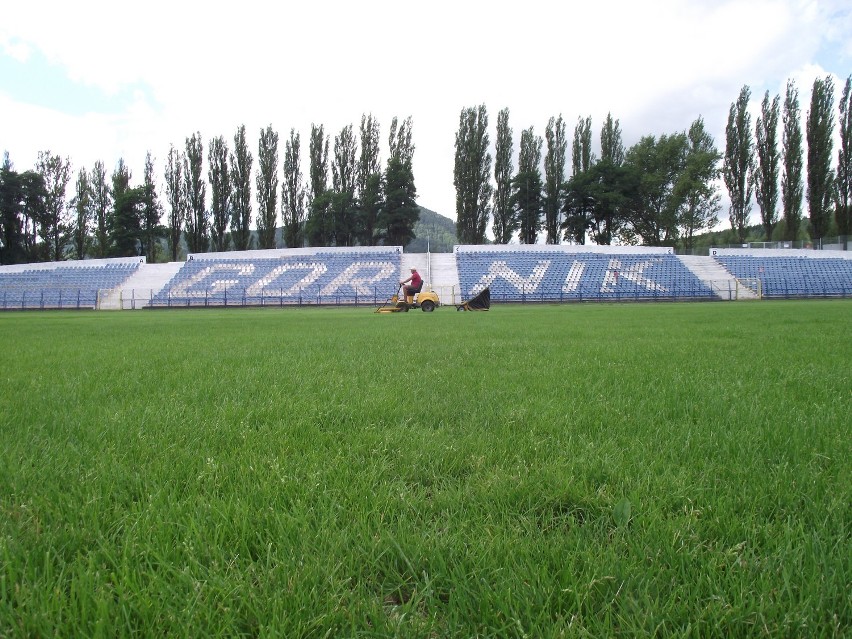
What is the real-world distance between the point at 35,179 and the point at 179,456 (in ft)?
201

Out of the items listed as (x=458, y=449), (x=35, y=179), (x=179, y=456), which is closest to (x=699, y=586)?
(x=458, y=449)

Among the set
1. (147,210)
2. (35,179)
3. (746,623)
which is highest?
(35,179)

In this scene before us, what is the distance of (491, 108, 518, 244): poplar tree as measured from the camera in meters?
48.5

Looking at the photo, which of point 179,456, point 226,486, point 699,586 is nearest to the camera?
point 699,586

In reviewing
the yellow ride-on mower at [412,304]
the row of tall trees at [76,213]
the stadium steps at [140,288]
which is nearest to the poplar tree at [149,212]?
the row of tall trees at [76,213]

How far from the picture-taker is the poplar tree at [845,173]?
40781 millimetres

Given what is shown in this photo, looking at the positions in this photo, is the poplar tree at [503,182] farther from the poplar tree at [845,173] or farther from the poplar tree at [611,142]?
the poplar tree at [845,173]

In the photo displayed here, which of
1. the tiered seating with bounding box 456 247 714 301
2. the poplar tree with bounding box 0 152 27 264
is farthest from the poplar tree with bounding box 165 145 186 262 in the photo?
the tiered seating with bounding box 456 247 714 301

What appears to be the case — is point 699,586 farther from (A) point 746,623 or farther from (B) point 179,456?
(B) point 179,456

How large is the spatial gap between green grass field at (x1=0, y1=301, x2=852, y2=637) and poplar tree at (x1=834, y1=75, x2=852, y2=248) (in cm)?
5214

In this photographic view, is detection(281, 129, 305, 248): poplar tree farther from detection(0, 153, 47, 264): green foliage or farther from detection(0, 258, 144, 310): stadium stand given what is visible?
detection(0, 153, 47, 264): green foliage

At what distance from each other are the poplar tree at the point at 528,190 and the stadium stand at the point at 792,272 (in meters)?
16.5

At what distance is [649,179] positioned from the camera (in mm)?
44875

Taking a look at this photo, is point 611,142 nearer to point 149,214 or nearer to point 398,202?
point 398,202
